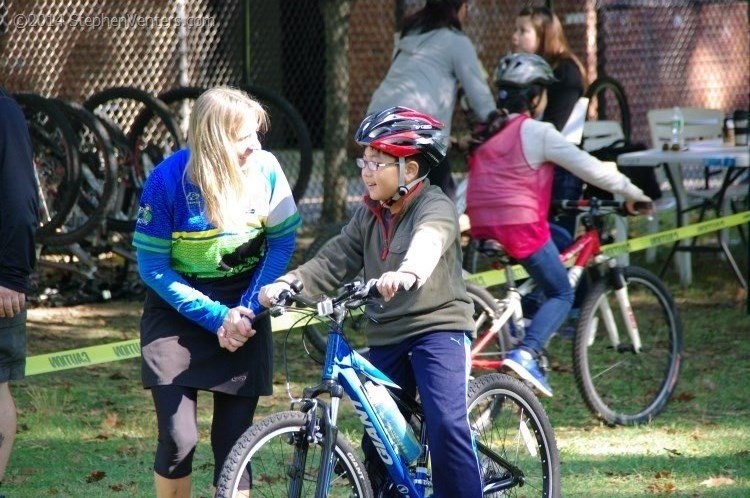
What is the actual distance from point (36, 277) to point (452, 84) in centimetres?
391

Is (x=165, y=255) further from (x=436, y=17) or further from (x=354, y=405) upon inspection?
(x=436, y=17)

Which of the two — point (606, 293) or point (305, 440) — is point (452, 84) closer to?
point (606, 293)

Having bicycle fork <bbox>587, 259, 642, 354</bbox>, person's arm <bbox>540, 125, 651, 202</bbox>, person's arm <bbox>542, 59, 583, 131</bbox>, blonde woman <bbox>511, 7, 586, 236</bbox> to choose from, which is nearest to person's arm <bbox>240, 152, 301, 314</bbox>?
person's arm <bbox>540, 125, 651, 202</bbox>

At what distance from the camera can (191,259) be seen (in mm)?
4141

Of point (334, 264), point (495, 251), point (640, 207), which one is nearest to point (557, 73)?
point (640, 207)

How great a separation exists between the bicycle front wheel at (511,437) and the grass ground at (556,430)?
69 centimetres

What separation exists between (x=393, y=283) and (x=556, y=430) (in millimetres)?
2833

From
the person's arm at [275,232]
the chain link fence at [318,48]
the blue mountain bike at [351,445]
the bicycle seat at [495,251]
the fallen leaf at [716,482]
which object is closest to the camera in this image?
the blue mountain bike at [351,445]

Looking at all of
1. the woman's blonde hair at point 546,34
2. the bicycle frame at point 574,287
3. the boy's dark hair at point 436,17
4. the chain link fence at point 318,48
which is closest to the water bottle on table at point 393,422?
the bicycle frame at point 574,287

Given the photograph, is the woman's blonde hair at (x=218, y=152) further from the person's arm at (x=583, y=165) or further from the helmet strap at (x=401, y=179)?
the person's arm at (x=583, y=165)

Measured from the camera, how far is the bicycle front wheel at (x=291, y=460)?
3.71m

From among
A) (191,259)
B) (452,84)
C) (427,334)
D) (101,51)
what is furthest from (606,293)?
(101,51)

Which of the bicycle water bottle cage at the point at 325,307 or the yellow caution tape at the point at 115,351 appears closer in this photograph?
the bicycle water bottle cage at the point at 325,307

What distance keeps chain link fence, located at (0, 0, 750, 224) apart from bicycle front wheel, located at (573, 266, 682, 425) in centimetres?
459
